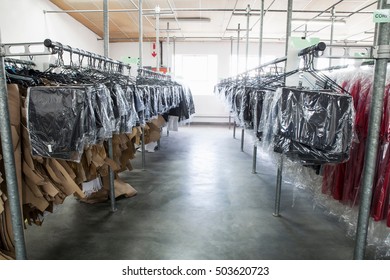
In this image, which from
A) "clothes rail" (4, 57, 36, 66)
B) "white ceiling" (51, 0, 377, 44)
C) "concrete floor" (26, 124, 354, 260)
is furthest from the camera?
"white ceiling" (51, 0, 377, 44)

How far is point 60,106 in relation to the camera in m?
1.46

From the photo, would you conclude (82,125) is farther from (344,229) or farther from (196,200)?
(344,229)

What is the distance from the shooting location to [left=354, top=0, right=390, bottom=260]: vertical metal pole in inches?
55.2

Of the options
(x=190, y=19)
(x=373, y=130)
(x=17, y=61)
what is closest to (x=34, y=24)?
(x=190, y=19)

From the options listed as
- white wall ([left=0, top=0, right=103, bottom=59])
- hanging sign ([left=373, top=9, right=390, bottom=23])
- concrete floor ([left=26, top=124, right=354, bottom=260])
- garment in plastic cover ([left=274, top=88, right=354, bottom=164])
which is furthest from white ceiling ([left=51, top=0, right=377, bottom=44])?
hanging sign ([left=373, top=9, right=390, bottom=23])

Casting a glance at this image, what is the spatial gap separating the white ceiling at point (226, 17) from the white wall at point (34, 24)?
0.27m

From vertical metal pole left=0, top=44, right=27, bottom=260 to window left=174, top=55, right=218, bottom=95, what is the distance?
29.1ft

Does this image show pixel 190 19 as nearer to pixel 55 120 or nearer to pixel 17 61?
pixel 17 61

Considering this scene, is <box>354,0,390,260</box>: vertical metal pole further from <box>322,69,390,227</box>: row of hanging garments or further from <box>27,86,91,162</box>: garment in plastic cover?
<box>27,86,91,162</box>: garment in plastic cover

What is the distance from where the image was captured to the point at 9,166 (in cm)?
135

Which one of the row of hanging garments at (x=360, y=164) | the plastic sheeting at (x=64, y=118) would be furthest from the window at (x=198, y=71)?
the plastic sheeting at (x=64, y=118)

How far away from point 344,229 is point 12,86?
9.15ft

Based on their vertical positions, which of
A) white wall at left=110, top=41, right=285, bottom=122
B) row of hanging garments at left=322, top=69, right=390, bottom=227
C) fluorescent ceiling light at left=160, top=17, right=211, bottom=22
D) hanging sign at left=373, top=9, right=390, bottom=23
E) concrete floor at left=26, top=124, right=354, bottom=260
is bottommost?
concrete floor at left=26, top=124, right=354, bottom=260

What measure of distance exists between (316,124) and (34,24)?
18.0ft
